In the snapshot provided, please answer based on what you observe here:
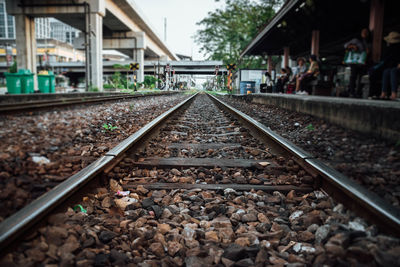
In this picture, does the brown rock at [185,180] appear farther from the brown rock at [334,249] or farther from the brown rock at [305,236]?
the brown rock at [334,249]

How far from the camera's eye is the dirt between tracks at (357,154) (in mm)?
2137

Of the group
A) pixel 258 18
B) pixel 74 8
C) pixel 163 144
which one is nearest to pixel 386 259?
pixel 163 144

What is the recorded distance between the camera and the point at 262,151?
138 inches

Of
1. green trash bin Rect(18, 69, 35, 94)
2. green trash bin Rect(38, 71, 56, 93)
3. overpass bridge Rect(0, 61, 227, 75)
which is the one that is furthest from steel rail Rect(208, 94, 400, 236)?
overpass bridge Rect(0, 61, 227, 75)

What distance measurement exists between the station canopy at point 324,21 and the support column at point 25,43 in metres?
19.1

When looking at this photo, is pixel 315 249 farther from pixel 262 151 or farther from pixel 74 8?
pixel 74 8

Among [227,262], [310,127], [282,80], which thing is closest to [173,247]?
[227,262]

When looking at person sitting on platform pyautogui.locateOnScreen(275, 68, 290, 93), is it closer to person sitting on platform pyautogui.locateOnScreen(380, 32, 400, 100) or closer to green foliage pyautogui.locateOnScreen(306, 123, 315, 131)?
person sitting on platform pyautogui.locateOnScreen(380, 32, 400, 100)

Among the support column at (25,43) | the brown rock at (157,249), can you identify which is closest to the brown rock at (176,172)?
the brown rock at (157,249)

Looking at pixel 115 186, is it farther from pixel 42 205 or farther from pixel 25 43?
pixel 25 43

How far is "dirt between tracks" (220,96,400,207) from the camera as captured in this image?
214cm

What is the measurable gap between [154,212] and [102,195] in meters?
0.45

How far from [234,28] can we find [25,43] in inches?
695

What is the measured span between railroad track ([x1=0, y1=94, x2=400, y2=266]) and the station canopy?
707cm
